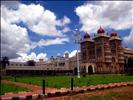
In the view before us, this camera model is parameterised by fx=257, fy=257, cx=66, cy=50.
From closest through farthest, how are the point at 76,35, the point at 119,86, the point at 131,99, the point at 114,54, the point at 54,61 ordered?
1. the point at 131,99
2. the point at 119,86
3. the point at 76,35
4. the point at 114,54
5. the point at 54,61

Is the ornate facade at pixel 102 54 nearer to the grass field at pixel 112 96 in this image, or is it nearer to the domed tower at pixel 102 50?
the domed tower at pixel 102 50

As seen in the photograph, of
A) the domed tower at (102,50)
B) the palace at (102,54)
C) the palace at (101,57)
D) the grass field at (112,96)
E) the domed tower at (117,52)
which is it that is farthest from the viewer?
the domed tower at (117,52)

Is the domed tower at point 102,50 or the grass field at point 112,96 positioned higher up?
the domed tower at point 102,50

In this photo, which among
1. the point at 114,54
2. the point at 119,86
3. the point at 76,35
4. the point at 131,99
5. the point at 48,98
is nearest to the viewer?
the point at 48,98

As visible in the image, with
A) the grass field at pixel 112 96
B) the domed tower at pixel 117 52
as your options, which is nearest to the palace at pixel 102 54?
the domed tower at pixel 117 52

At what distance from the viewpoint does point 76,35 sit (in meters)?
48.6

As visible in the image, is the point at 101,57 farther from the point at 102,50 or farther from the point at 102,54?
the point at 102,50

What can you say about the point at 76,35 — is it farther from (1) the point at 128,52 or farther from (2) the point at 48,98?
(1) the point at 128,52

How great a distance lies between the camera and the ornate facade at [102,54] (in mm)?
91000

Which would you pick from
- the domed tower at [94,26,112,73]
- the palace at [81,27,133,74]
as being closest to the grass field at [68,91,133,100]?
the palace at [81,27,133,74]

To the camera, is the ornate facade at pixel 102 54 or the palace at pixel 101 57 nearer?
the palace at pixel 101 57

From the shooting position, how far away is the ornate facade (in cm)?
9100

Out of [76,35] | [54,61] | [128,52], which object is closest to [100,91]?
[76,35]

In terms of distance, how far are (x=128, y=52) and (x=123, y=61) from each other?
1071cm
